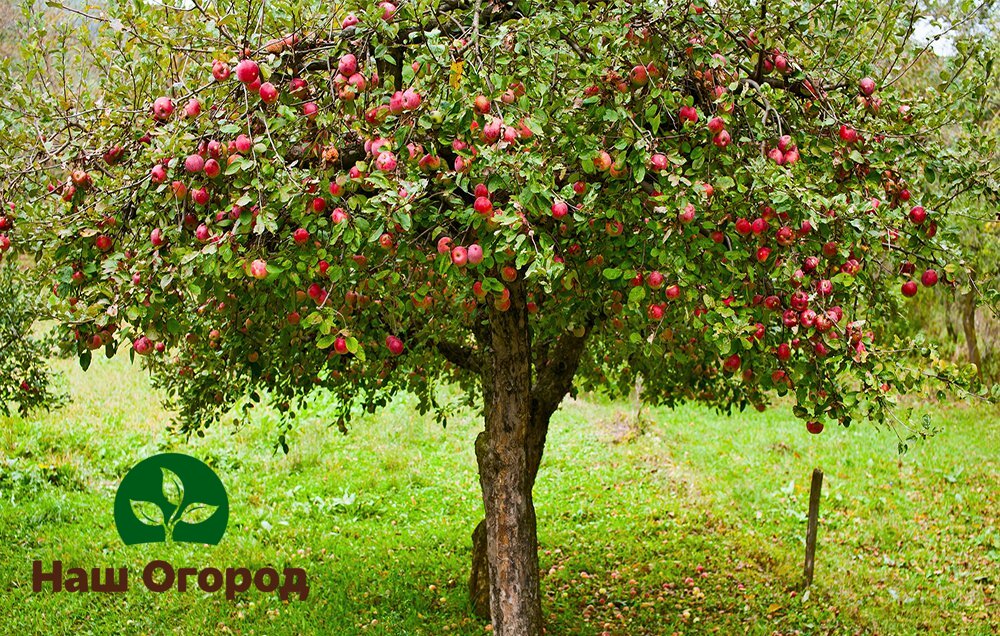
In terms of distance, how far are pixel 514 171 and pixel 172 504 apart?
7.56 m

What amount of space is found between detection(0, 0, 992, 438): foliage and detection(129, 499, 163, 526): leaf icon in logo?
534cm

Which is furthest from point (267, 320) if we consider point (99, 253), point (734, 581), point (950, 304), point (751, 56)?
point (950, 304)

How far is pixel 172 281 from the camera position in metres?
3.25

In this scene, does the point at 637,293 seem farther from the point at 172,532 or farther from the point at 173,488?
the point at 173,488

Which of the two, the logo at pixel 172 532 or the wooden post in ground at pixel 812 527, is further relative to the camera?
the wooden post in ground at pixel 812 527

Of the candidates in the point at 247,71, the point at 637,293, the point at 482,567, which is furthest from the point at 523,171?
the point at 482,567

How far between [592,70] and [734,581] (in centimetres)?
611

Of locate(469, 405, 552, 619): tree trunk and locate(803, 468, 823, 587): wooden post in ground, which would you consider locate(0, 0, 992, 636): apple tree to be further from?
locate(803, 468, 823, 587): wooden post in ground

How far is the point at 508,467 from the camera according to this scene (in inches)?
187

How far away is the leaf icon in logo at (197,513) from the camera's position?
8.90m

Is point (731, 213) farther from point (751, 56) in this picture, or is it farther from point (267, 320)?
point (267, 320)

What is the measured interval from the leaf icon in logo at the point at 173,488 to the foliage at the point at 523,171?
5855 millimetres

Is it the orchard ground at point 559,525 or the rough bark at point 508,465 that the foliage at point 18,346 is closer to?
the orchard ground at point 559,525

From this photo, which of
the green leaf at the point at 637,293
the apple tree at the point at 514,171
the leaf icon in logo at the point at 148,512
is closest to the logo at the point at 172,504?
the leaf icon in logo at the point at 148,512
